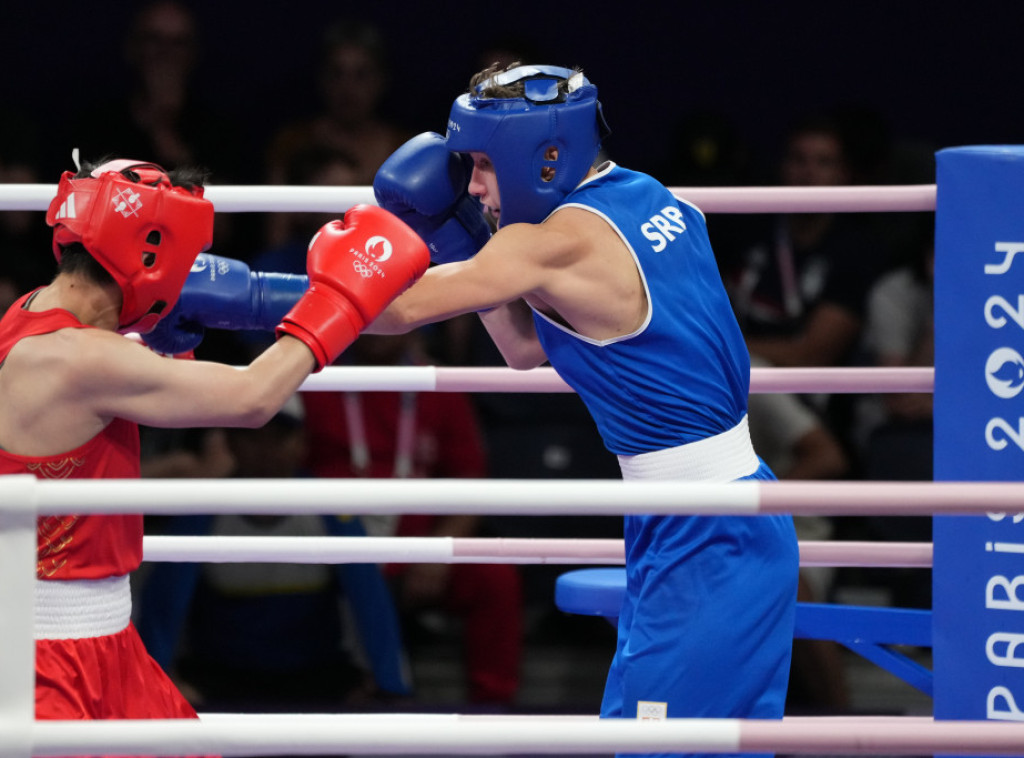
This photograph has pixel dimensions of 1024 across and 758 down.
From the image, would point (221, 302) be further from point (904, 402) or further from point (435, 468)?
point (904, 402)

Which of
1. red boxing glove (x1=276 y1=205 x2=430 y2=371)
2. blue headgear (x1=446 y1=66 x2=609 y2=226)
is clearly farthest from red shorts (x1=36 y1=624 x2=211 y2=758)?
blue headgear (x1=446 y1=66 x2=609 y2=226)

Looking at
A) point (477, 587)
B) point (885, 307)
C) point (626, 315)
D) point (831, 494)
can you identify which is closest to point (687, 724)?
point (831, 494)

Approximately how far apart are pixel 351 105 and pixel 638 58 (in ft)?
4.79

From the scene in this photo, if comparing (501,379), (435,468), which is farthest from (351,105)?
(501,379)

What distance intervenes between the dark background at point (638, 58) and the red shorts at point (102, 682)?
12.7 feet

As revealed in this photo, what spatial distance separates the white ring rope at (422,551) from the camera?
272cm

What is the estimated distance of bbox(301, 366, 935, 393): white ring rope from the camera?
110 inches

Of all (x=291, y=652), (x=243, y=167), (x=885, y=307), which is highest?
(x=243, y=167)

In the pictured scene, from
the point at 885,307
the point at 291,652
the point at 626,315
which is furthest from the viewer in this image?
the point at 885,307

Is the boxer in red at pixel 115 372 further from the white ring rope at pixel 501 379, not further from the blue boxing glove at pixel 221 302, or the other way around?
the white ring rope at pixel 501 379

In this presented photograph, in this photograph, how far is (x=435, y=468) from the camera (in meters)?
Result: 4.36

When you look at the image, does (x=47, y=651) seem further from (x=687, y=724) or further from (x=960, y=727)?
(x=960, y=727)

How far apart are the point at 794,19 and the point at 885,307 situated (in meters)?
1.71

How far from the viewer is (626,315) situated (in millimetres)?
2355
